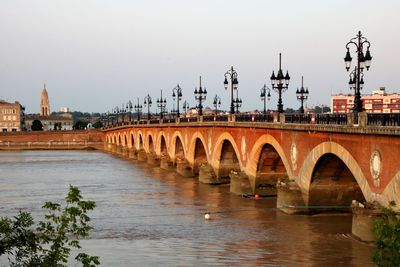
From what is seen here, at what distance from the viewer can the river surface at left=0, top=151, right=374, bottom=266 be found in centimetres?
2606

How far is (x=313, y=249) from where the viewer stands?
27.4m

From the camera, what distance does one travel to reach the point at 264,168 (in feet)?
143

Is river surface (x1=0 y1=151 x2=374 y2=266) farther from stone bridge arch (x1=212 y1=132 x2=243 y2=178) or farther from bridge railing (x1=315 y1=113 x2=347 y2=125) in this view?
bridge railing (x1=315 y1=113 x2=347 y2=125)

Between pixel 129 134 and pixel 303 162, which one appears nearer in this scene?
pixel 303 162

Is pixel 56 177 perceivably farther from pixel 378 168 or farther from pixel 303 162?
pixel 378 168

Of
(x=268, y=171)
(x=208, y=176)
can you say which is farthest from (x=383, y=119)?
(x=208, y=176)

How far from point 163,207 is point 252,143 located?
7129mm

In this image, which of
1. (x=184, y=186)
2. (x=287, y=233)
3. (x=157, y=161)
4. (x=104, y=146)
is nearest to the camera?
(x=287, y=233)

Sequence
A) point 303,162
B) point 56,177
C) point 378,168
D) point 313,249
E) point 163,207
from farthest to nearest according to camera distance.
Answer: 1. point 56,177
2. point 163,207
3. point 303,162
4. point 313,249
5. point 378,168

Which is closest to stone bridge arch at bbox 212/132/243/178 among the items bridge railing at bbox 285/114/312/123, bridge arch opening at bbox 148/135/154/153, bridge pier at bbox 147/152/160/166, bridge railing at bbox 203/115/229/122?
bridge railing at bbox 203/115/229/122

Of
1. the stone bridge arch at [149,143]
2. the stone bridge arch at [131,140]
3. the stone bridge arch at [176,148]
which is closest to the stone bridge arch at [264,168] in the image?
the stone bridge arch at [176,148]

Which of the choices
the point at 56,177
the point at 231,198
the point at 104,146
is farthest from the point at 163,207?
the point at 104,146

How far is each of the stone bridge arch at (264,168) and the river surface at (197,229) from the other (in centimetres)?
152

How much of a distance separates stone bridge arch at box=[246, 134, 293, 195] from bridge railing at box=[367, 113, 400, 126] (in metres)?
16.4
